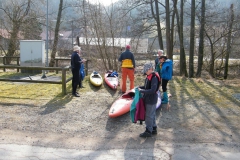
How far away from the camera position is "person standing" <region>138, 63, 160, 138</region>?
495 centimetres

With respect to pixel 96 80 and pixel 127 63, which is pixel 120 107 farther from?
pixel 96 80

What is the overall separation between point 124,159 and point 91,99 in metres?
3.98

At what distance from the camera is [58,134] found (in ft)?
17.7

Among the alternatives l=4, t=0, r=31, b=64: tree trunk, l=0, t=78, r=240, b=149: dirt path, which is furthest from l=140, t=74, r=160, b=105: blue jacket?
l=4, t=0, r=31, b=64: tree trunk

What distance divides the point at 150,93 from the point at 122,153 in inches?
50.0

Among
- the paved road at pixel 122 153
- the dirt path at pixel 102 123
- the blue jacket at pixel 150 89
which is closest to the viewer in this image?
the paved road at pixel 122 153

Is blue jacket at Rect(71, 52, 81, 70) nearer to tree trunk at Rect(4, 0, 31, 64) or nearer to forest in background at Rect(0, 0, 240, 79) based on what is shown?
forest in background at Rect(0, 0, 240, 79)

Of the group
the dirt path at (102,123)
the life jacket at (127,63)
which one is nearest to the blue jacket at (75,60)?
the dirt path at (102,123)

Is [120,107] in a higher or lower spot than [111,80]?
lower

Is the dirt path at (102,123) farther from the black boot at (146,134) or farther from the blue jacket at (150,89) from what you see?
the blue jacket at (150,89)

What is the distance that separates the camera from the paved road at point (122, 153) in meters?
4.34

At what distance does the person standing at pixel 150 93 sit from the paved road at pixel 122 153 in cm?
60

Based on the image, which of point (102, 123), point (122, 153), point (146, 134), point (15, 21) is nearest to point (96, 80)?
point (102, 123)

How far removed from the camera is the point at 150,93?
4.96 m
